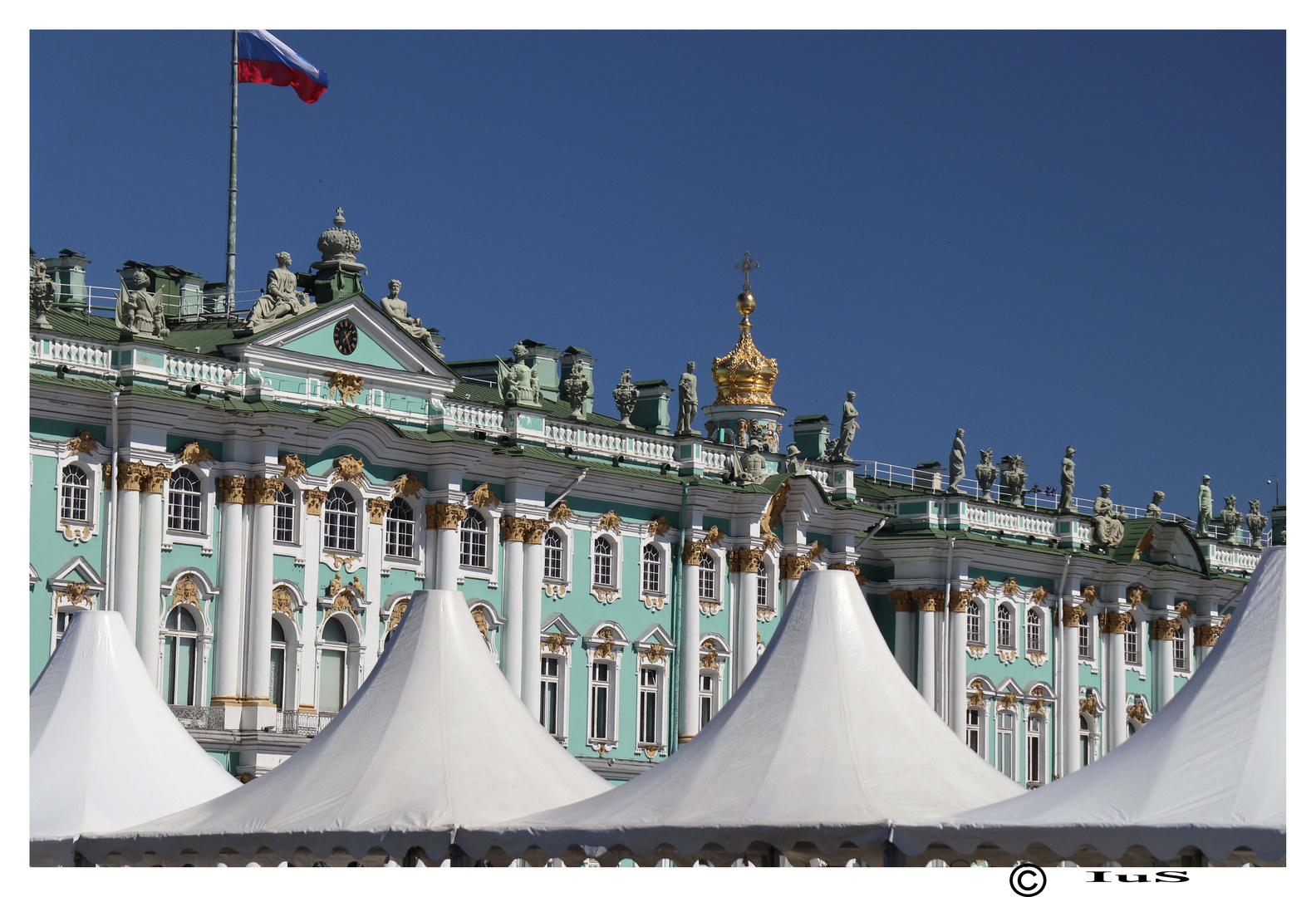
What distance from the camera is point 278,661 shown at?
48.0 m

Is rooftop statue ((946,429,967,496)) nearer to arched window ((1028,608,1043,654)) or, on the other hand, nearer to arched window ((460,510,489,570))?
arched window ((1028,608,1043,654))

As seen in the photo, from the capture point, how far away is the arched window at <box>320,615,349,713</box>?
160 feet

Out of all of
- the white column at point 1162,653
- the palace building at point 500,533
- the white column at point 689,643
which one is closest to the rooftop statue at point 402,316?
the palace building at point 500,533

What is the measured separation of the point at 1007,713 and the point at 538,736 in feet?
119

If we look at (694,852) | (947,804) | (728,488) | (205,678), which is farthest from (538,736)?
(728,488)

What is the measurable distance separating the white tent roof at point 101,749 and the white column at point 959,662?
3253cm

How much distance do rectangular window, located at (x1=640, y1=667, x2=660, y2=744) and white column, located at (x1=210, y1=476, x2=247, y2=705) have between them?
11.3 m

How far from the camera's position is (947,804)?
1003 inches

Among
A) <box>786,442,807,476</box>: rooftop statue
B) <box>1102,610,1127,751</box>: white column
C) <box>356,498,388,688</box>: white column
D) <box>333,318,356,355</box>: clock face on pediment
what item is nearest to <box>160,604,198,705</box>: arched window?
<box>356,498,388,688</box>: white column

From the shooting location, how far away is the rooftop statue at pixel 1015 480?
220 ft

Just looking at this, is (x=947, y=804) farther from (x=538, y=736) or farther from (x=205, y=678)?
(x=205, y=678)

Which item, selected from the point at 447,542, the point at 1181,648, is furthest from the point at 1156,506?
the point at 447,542

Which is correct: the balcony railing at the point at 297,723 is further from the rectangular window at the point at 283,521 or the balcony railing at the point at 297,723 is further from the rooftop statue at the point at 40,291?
the rooftop statue at the point at 40,291

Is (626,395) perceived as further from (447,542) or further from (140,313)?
(140,313)
